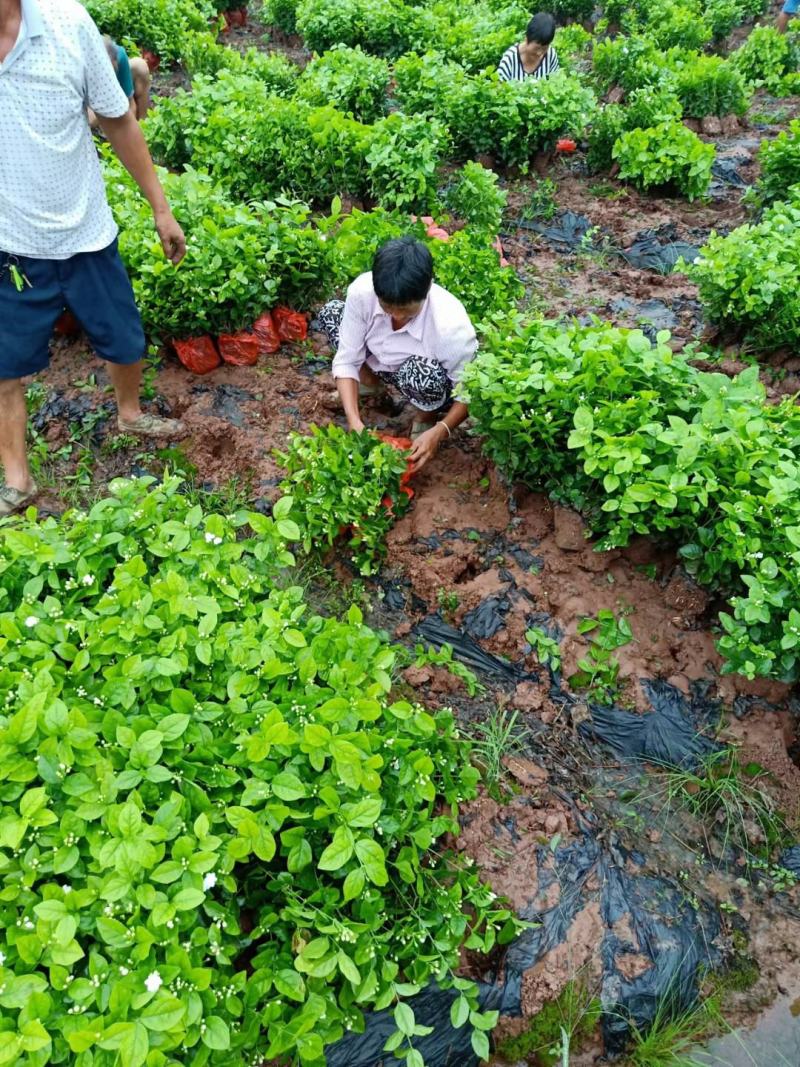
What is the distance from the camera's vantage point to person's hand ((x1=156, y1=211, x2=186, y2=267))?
11.2 ft

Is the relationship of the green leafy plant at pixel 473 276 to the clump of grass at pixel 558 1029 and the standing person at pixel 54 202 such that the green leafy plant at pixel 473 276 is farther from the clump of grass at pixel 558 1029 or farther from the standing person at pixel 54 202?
the clump of grass at pixel 558 1029

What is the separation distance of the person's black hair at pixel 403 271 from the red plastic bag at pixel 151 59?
7.98m

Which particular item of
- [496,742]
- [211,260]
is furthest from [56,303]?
[496,742]

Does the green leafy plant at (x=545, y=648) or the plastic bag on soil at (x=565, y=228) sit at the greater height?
the plastic bag on soil at (x=565, y=228)

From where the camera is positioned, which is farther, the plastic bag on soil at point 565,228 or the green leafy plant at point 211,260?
the plastic bag on soil at point 565,228

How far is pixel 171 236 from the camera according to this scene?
347 cm

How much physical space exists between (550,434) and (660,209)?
4376 millimetres

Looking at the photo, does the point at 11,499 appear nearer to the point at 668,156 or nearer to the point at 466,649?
the point at 466,649

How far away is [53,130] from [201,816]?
8.35ft

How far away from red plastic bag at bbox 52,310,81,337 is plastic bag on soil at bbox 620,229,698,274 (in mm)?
4022

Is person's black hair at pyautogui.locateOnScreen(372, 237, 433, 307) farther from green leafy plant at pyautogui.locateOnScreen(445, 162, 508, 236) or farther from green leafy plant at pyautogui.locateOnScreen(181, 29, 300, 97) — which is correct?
green leafy plant at pyautogui.locateOnScreen(181, 29, 300, 97)

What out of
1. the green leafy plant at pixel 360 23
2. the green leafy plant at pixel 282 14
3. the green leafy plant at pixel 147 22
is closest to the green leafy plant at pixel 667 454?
the green leafy plant at pixel 360 23

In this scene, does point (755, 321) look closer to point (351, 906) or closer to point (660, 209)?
point (660, 209)

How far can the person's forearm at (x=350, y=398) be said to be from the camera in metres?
3.67
